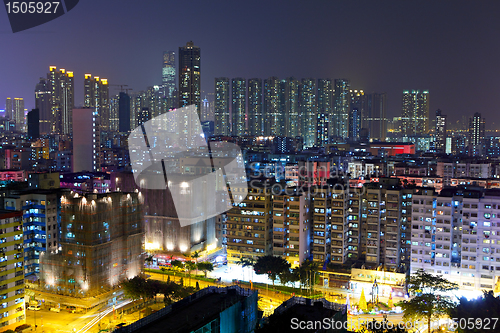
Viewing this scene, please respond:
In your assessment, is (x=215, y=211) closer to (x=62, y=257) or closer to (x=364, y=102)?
(x=62, y=257)

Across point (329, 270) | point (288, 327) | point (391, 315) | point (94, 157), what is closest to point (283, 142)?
point (94, 157)

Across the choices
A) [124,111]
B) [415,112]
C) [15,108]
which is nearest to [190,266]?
[124,111]

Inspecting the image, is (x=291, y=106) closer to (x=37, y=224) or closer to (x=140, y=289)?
(x=37, y=224)

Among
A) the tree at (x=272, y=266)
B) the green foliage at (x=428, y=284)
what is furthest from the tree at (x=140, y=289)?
the green foliage at (x=428, y=284)

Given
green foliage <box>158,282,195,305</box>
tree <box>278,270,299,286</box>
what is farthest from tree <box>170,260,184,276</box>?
tree <box>278,270,299,286</box>

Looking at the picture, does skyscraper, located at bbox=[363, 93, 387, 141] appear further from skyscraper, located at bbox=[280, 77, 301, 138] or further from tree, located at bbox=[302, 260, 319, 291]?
tree, located at bbox=[302, 260, 319, 291]
